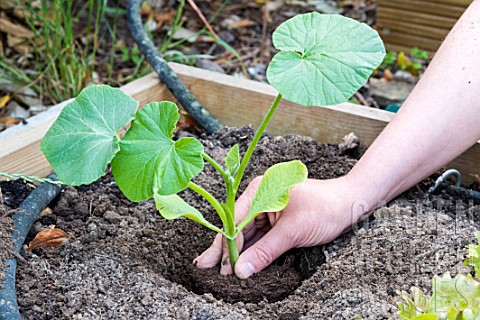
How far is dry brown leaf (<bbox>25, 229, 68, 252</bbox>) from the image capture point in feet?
5.22

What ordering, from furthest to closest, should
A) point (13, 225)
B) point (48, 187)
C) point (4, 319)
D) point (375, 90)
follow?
point (375, 90), point (48, 187), point (13, 225), point (4, 319)

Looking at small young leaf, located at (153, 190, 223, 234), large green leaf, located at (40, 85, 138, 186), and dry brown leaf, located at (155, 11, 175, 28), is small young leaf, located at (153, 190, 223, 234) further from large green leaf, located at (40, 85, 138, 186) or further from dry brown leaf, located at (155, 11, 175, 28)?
dry brown leaf, located at (155, 11, 175, 28)

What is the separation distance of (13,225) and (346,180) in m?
0.80

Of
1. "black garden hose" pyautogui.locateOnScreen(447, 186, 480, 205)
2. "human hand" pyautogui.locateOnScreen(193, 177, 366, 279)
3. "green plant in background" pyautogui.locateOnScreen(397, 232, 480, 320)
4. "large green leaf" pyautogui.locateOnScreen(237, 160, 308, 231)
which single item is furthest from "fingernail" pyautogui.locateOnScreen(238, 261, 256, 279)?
"black garden hose" pyautogui.locateOnScreen(447, 186, 480, 205)

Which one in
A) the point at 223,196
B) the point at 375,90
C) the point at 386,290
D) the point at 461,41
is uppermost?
the point at 461,41

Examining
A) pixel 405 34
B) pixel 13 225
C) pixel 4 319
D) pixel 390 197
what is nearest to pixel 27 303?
pixel 4 319

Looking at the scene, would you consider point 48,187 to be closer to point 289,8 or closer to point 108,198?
point 108,198

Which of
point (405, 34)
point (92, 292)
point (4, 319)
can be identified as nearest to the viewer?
point (4, 319)

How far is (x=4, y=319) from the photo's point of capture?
131 cm

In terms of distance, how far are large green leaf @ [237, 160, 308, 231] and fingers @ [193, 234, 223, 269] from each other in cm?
13

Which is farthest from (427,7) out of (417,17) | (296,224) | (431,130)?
(296,224)

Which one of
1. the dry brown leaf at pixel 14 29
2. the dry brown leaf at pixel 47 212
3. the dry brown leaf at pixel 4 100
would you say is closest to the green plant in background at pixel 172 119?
the dry brown leaf at pixel 47 212

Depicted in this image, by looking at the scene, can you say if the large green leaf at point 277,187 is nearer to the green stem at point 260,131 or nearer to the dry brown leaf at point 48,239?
the green stem at point 260,131

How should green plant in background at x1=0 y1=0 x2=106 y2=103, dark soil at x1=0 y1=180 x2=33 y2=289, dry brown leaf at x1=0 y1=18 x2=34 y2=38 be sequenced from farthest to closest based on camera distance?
dry brown leaf at x1=0 y1=18 x2=34 y2=38
green plant in background at x1=0 y1=0 x2=106 y2=103
dark soil at x1=0 y1=180 x2=33 y2=289
